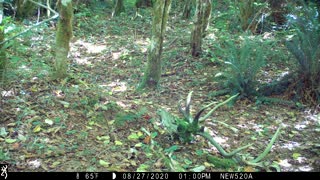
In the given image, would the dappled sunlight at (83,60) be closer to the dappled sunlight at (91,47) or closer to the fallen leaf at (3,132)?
the dappled sunlight at (91,47)

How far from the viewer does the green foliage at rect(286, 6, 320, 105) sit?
242 inches

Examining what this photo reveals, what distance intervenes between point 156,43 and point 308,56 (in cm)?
264

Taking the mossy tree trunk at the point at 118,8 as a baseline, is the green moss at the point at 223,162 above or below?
below

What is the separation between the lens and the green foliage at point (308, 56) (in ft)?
20.2

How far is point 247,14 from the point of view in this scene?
1102cm

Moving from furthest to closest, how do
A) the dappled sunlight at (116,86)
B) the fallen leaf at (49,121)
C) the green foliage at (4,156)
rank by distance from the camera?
the dappled sunlight at (116,86) → the fallen leaf at (49,121) → the green foliage at (4,156)

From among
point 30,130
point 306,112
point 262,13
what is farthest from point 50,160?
point 262,13

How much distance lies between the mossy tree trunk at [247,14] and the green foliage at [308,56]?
14.7 feet

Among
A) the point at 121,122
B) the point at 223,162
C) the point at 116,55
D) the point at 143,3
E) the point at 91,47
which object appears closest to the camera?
the point at 223,162

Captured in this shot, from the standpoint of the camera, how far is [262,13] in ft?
36.1

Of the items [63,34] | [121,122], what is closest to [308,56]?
[121,122]

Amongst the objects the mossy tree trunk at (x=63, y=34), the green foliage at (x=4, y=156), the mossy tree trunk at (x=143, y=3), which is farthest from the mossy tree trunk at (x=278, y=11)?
the green foliage at (x=4, y=156)

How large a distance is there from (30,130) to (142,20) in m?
8.85

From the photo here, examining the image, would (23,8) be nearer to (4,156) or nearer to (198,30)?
(198,30)
